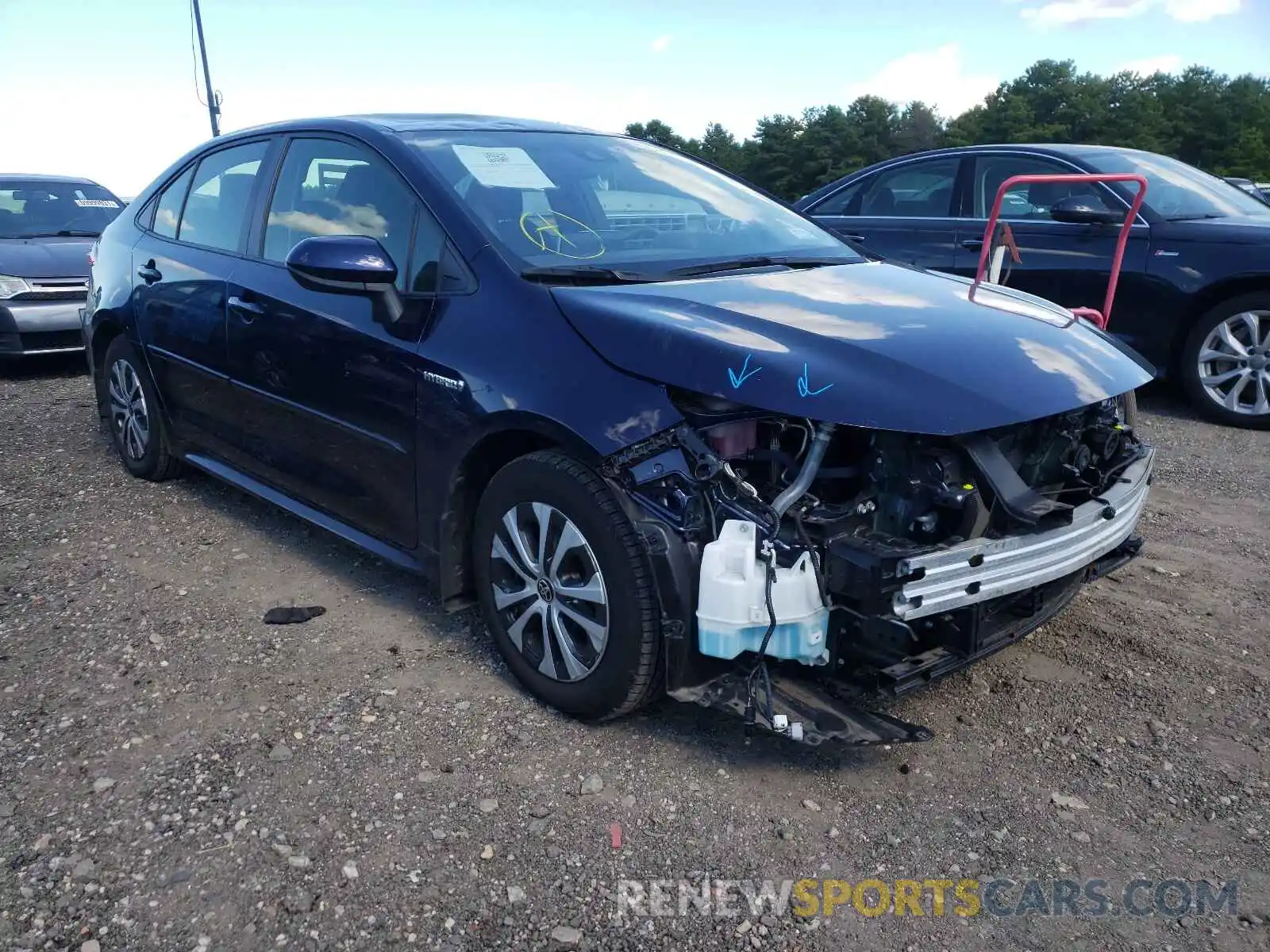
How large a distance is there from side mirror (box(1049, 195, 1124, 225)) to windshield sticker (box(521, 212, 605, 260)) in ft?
12.5

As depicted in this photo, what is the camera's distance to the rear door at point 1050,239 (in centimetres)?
615

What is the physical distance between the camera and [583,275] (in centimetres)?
292

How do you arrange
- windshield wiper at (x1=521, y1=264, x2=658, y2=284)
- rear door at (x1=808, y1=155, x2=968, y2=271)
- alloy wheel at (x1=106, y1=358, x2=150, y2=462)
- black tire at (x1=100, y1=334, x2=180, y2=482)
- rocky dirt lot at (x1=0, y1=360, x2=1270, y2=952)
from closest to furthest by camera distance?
rocky dirt lot at (x1=0, y1=360, x2=1270, y2=952) → windshield wiper at (x1=521, y1=264, x2=658, y2=284) → black tire at (x1=100, y1=334, x2=180, y2=482) → alloy wheel at (x1=106, y1=358, x2=150, y2=462) → rear door at (x1=808, y1=155, x2=968, y2=271)

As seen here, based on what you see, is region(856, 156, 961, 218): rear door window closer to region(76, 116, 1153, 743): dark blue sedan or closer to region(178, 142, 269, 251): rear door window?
region(76, 116, 1153, 743): dark blue sedan

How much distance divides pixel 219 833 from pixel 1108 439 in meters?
2.66

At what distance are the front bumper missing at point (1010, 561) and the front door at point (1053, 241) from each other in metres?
3.85

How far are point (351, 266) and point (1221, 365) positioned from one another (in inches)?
208

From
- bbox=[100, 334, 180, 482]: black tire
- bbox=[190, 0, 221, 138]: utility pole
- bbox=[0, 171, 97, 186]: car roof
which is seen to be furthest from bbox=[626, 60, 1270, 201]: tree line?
bbox=[100, 334, 180, 482]: black tire

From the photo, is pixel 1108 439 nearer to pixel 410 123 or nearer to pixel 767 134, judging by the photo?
pixel 410 123

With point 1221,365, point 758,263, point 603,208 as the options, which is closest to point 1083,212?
point 1221,365

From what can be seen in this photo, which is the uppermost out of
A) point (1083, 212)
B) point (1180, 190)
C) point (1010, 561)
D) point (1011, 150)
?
point (1011, 150)

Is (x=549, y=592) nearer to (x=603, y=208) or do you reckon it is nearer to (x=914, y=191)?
(x=603, y=208)

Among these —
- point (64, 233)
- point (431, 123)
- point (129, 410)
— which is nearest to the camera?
point (431, 123)

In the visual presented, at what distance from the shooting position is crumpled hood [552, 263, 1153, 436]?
94.9 inches
